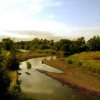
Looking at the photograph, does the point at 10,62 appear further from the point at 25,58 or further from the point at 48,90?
the point at 25,58

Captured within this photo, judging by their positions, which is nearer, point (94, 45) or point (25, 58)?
point (25, 58)

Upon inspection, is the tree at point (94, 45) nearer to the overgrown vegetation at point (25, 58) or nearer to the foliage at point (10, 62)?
the overgrown vegetation at point (25, 58)

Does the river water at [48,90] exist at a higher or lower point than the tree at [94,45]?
lower

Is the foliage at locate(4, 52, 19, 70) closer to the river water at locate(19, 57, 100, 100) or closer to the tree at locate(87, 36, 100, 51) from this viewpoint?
the river water at locate(19, 57, 100, 100)

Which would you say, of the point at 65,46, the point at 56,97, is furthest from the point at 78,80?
the point at 65,46

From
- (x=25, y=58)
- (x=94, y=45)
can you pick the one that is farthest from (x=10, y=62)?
(x=94, y=45)

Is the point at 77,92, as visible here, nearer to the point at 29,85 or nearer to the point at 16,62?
the point at 29,85

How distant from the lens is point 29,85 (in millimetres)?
47812

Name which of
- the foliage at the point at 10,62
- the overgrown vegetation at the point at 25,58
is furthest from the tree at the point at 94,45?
the foliage at the point at 10,62

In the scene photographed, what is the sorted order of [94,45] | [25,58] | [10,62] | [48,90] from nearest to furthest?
[48,90] → [10,62] → [25,58] → [94,45]

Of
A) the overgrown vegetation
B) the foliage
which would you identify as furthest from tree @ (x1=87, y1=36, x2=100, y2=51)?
the foliage

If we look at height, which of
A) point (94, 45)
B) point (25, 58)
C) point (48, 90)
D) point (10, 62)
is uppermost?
point (94, 45)

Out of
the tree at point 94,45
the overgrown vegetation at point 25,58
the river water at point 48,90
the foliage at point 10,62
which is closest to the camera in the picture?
the overgrown vegetation at point 25,58

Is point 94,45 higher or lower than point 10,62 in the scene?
higher
